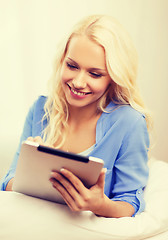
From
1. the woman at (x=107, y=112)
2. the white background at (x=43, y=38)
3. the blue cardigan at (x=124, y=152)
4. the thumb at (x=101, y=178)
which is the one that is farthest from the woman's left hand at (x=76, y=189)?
the white background at (x=43, y=38)

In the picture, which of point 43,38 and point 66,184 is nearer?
point 66,184

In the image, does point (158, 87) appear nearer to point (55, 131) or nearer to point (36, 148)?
point (55, 131)

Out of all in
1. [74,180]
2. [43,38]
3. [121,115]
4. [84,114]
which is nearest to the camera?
[74,180]

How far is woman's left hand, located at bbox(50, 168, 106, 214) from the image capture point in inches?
33.9

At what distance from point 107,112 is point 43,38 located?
3.17 ft

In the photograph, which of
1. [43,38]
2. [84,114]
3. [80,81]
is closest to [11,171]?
[84,114]

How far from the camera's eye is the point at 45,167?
2.85ft

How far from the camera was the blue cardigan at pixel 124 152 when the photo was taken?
3.97 ft

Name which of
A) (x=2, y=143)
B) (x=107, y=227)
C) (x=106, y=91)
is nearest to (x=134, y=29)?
(x=106, y=91)

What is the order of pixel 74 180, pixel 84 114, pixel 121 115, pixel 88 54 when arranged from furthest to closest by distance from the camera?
pixel 84 114 < pixel 121 115 < pixel 88 54 < pixel 74 180

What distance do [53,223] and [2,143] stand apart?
884mm

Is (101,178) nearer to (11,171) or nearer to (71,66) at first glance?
(71,66)

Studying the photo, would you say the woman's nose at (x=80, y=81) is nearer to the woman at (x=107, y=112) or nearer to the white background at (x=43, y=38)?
the woman at (x=107, y=112)

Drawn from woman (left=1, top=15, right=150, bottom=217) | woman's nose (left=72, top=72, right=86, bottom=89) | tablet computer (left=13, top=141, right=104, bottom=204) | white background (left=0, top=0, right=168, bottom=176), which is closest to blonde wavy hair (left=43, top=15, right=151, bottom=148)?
woman (left=1, top=15, right=150, bottom=217)
